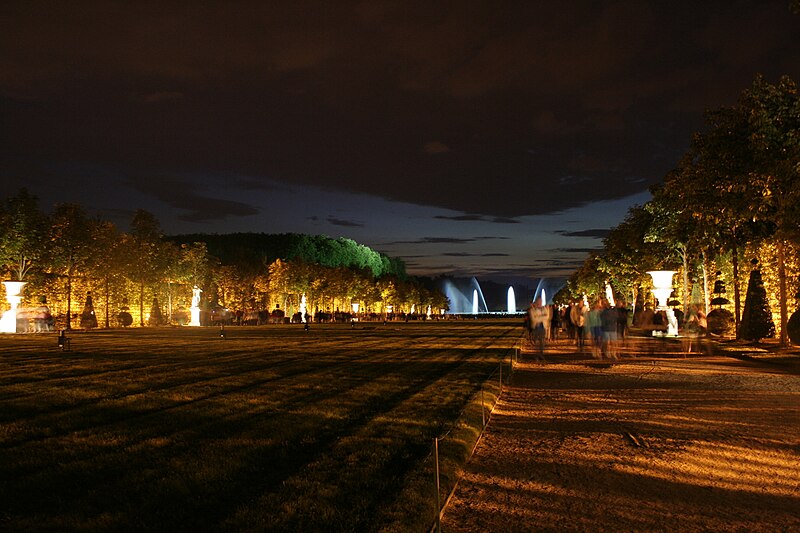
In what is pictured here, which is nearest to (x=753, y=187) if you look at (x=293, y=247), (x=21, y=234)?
(x=21, y=234)

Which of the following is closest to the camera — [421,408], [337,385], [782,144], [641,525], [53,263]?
[641,525]

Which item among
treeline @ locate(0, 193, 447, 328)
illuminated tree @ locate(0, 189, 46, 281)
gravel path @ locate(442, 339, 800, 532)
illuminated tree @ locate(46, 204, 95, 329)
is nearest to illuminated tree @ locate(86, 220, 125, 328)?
treeline @ locate(0, 193, 447, 328)

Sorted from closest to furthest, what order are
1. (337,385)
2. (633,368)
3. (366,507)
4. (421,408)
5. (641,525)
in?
1. (641,525)
2. (366,507)
3. (421,408)
4. (337,385)
5. (633,368)

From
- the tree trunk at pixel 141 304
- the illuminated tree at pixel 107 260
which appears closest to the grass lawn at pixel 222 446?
the illuminated tree at pixel 107 260

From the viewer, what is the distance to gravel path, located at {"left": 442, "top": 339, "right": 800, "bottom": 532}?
6.62 metres

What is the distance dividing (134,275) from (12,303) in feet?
75.8

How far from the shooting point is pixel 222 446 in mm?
9516

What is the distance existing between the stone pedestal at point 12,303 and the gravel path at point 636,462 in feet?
130

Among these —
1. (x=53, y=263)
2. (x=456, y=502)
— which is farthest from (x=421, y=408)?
(x=53, y=263)

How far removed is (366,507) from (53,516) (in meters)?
3.02

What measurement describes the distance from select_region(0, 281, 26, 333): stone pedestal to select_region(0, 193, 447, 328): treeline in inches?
215

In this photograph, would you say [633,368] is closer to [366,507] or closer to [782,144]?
[782,144]

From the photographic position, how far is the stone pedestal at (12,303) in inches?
1747

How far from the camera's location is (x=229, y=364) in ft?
71.1
